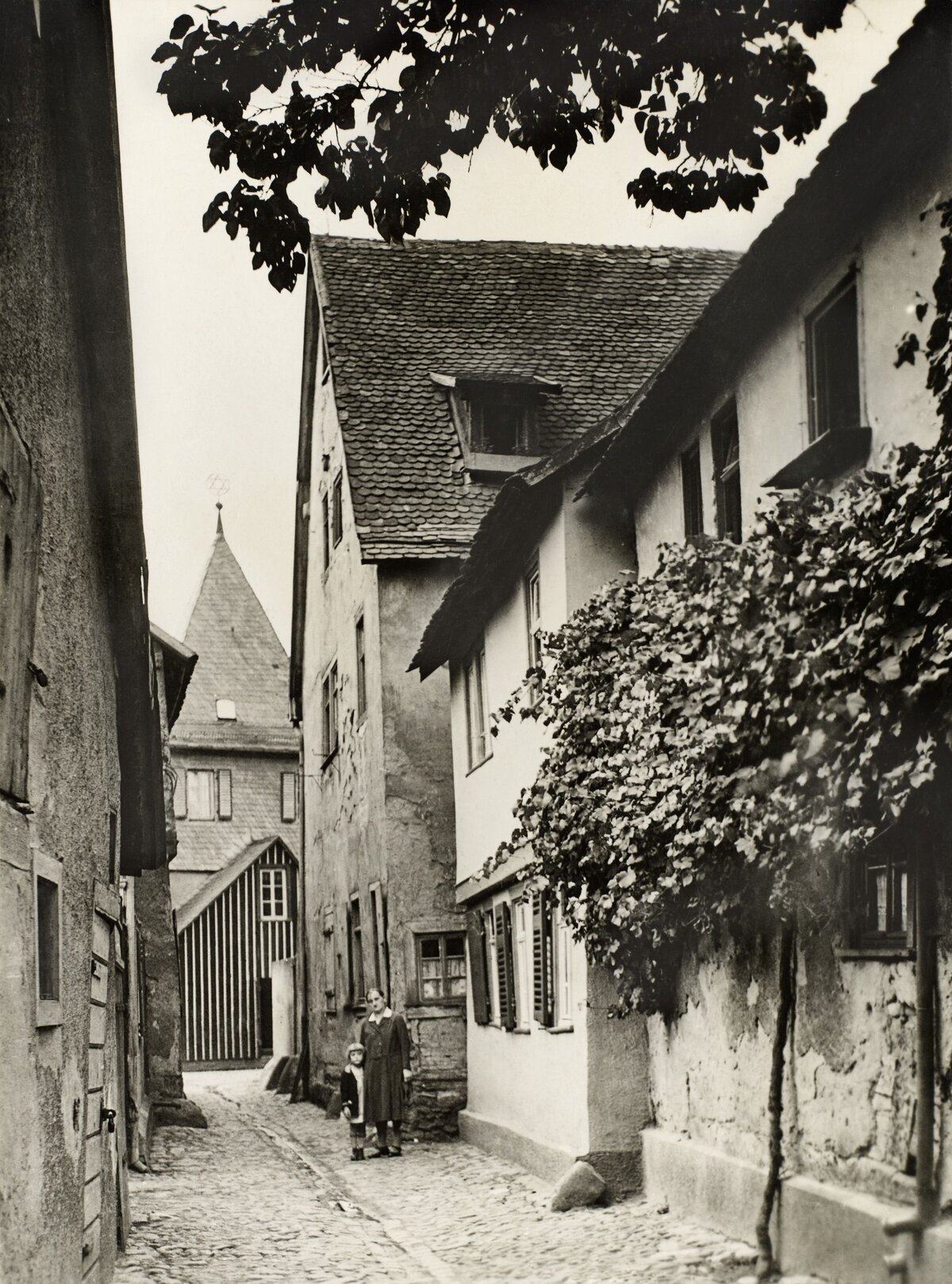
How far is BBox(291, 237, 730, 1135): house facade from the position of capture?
19.1 metres

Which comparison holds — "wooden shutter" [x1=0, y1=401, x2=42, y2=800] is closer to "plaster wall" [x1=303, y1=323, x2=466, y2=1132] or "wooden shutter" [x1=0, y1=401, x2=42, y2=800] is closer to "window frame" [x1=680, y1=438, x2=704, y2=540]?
"window frame" [x1=680, y1=438, x2=704, y2=540]

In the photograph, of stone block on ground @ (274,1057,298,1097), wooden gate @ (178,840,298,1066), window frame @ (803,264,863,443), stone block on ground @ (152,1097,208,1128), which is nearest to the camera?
window frame @ (803,264,863,443)

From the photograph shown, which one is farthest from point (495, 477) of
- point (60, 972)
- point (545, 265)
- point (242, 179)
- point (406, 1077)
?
point (242, 179)

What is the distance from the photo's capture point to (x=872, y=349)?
8.30 m

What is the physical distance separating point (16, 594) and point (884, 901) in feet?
15.4

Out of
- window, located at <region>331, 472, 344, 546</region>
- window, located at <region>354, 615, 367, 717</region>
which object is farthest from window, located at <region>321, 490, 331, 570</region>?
window, located at <region>354, 615, 367, 717</region>

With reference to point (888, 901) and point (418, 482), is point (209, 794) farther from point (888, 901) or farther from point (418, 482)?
point (888, 901)

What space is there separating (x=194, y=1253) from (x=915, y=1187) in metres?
5.14

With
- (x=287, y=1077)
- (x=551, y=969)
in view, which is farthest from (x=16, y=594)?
(x=287, y=1077)

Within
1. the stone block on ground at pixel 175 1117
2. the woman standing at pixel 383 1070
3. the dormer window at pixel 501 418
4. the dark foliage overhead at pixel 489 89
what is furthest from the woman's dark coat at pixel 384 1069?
the dark foliage overhead at pixel 489 89

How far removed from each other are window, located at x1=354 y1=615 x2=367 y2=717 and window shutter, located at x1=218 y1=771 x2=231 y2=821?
957 inches

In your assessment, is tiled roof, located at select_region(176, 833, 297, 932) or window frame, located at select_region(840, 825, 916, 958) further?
tiled roof, located at select_region(176, 833, 297, 932)

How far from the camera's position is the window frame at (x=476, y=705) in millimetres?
17406

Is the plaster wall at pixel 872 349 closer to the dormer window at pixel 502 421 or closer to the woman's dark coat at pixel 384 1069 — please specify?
the woman's dark coat at pixel 384 1069
